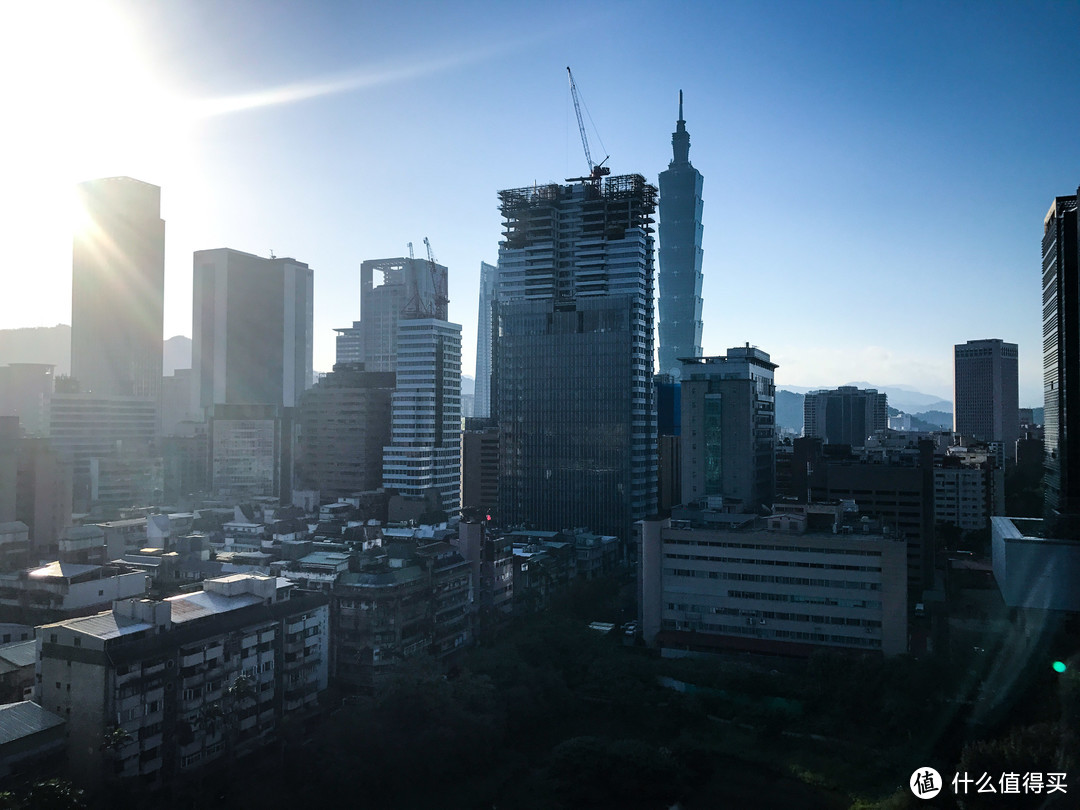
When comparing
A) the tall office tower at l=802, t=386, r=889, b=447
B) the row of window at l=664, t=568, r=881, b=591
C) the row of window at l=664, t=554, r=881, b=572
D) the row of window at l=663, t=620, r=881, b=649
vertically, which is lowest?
the row of window at l=663, t=620, r=881, b=649

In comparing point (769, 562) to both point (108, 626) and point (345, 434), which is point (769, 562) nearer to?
point (108, 626)

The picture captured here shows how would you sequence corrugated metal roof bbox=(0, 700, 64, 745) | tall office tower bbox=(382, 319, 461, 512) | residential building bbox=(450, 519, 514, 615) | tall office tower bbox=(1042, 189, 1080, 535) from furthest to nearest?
→ tall office tower bbox=(382, 319, 461, 512)
tall office tower bbox=(1042, 189, 1080, 535)
residential building bbox=(450, 519, 514, 615)
corrugated metal roof bbox=(0, 700, 64, 745)

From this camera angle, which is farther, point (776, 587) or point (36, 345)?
point (36, 345)

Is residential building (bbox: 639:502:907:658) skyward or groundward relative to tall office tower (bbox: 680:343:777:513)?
groundward

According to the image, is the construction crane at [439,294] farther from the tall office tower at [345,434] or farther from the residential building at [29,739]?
the residential building at [29,739]

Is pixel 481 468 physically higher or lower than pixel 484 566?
higher

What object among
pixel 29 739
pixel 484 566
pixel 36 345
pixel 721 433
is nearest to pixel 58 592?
pixel 29 739

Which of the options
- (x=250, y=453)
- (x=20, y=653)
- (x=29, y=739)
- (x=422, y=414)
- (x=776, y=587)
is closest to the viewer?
(x=29, y=739)

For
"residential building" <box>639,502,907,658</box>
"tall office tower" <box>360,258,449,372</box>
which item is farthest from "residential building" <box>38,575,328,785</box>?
"tall office tower" <box>360,258,449,372</box>

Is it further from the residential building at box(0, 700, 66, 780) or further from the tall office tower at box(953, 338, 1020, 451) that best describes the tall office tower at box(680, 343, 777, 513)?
the tall office tower at box(953, 338, 1020, 451)
